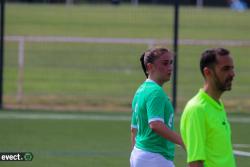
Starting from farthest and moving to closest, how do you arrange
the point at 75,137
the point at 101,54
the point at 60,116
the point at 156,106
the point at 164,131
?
the point at 101,54 < the point at 60,116 < the point at 75,137 < the point at 156,106 < the point at 164,131

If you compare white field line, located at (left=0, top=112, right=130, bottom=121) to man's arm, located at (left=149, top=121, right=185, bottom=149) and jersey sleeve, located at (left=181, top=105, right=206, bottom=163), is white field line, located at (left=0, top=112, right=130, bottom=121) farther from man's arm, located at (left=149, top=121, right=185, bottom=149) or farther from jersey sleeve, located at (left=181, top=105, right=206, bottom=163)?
jersey sleeve, located at (left=181, top=105, right=206, bottom=163)

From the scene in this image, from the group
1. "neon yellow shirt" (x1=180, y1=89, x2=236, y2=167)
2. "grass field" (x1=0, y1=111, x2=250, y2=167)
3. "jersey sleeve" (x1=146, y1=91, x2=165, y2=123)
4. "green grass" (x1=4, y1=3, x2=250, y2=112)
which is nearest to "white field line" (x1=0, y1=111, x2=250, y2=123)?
"grass field" (x1=0, y1=111, x2=250, y2=167)

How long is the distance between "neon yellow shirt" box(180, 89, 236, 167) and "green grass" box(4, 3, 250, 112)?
1185cm

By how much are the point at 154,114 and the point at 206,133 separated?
1.26 metres

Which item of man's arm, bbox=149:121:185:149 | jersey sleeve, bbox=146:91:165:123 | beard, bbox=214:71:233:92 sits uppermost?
beard, bbox=214:71:233:92

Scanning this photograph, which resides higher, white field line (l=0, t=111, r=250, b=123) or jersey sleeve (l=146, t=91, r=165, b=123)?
jersey sleeve (l=146, t=91, r=165, b=123)

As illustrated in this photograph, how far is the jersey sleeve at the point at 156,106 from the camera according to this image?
664 centimetres

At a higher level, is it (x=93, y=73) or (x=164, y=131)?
Answer: (x=164, y=131)

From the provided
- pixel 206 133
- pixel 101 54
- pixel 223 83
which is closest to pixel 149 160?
pixel 206 133

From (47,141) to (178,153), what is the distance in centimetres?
220

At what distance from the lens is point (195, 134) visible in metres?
5.37

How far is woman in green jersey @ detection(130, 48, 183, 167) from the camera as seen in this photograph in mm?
6695

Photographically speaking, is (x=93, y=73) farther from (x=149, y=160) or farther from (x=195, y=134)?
(x=195, y=134)

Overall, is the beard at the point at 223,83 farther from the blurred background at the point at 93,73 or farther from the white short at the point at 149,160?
the blurred background at the point at 93,73
